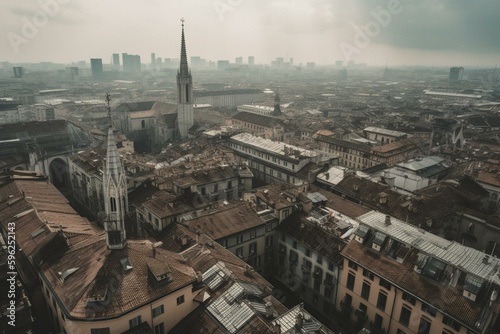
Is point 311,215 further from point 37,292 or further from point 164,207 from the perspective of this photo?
point 37,292

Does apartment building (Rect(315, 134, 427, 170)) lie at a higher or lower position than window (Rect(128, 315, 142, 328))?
lower

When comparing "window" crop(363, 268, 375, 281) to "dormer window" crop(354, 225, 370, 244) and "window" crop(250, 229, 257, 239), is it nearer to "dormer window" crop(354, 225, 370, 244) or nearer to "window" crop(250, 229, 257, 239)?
"dormer window" crop(354, 225, 370, 244)

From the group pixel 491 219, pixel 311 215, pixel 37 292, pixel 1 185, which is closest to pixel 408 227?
pixel 311 215

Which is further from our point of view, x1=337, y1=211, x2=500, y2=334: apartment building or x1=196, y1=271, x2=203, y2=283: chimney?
x1=196, y1=271, x2=203, y2=283: chimney

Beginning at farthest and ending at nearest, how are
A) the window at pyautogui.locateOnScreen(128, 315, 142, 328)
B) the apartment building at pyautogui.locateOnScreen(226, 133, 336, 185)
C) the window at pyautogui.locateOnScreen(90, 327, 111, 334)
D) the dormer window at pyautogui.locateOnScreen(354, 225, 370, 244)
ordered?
the apartment building at pyautogui.locateOnScreen(226, 133, 336, 185), the dormer window at pyautogui.locateOnScreen(354, 225, 370, 244), the window at pyautogui.locateOnScreen(128, 315, 142, 328), the window at pyautogui.locateOnScreen(90, 327, 111, 334)

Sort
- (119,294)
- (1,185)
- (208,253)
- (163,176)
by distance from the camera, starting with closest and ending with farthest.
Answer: (119,294) → (208,253) → (1,185) → (163,176)

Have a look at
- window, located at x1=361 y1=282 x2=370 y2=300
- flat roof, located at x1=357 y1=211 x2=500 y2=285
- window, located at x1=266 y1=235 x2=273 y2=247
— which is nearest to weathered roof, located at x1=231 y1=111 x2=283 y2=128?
window, located at x1=266 y1=235 x2=273 y2=247

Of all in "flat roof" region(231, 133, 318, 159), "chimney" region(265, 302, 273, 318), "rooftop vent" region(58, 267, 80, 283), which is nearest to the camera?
"rooftop vent" region(58, 267, 80, 283)
